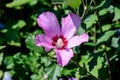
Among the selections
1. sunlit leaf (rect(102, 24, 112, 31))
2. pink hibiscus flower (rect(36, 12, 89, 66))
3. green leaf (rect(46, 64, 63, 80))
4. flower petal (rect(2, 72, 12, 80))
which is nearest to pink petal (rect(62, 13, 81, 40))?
pink hibiscus flower (rect(36, 12, 89, 66))

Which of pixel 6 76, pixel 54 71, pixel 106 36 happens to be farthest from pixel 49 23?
pixel 6 76

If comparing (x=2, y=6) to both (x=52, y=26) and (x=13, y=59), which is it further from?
(x=52, y=26)

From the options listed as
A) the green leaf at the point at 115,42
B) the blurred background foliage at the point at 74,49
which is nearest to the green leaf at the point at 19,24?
the blurred background foliage at the point at 74,49

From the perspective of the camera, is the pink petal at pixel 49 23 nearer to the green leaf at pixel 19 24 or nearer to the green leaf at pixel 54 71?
the green leaf at pixel 54 71

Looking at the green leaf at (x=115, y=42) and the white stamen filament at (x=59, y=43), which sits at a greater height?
the green leaf at (x=115, y=42)

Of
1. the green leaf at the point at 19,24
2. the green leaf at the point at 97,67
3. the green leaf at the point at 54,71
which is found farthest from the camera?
the green leaf at the point at 19,24

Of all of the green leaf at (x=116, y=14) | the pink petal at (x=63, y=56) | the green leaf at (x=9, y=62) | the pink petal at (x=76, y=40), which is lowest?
the pink petal at (x=63, y=56)

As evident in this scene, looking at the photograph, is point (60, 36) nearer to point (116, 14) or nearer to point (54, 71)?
point (54, 71)

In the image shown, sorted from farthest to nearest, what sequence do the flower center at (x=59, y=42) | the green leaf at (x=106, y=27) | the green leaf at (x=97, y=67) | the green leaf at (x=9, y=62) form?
the green leaf at (x=9, y=62), the green leaf at (x=106, y=27), the green leaf at (x=97, y=67), the flower center at (x=59, y=42)
